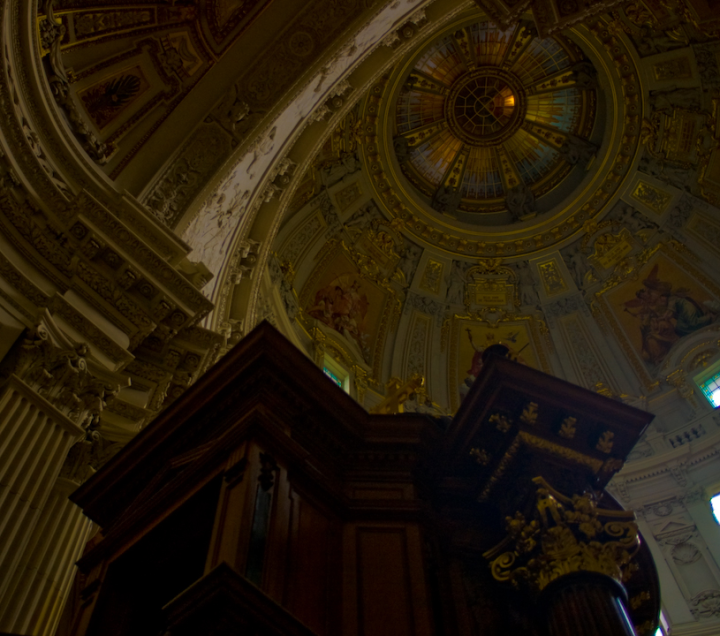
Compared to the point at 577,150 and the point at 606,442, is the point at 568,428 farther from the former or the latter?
the point at 577,150

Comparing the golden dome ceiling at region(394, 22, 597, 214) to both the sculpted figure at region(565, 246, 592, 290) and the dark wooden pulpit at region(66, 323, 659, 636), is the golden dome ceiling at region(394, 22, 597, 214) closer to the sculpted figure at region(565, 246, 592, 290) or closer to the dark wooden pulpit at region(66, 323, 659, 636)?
the sculpted figure at region(565, 246, 592, 290)

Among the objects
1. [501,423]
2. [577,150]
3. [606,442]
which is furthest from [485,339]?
[501,423]

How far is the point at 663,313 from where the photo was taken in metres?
16.9

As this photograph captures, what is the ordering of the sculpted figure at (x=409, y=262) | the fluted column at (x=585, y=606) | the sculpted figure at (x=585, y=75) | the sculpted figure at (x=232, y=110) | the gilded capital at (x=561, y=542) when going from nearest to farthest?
1. the fluted column at (x=585, y=606)
2. the gilded capital at (x=561, y=542)
3. the sculpted figure at (x=232, y=110)
4. the sculpted figure at (x=585, y=75)
5. the sculpted figure at (x=409, y=262)

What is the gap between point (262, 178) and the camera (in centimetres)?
1009

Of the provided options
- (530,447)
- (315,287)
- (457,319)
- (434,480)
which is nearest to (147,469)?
(434,480)

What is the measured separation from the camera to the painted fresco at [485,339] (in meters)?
18.0

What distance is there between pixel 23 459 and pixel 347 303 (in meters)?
12.5

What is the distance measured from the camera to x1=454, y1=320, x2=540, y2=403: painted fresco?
59.2 ft

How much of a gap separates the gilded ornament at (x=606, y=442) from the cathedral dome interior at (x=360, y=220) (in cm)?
95

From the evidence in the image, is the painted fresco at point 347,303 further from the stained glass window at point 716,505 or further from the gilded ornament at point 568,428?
the gilded ornament at point 568,428

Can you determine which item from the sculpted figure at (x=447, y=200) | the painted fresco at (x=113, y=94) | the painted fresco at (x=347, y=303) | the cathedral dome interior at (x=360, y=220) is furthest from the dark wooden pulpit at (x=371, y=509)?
the sculpted figure at (x=447, y=200)

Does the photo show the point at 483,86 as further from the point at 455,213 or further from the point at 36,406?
the point at 36,406

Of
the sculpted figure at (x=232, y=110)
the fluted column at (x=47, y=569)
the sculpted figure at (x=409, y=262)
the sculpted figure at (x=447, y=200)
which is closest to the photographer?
the fluted column at (x=47, y=569)
